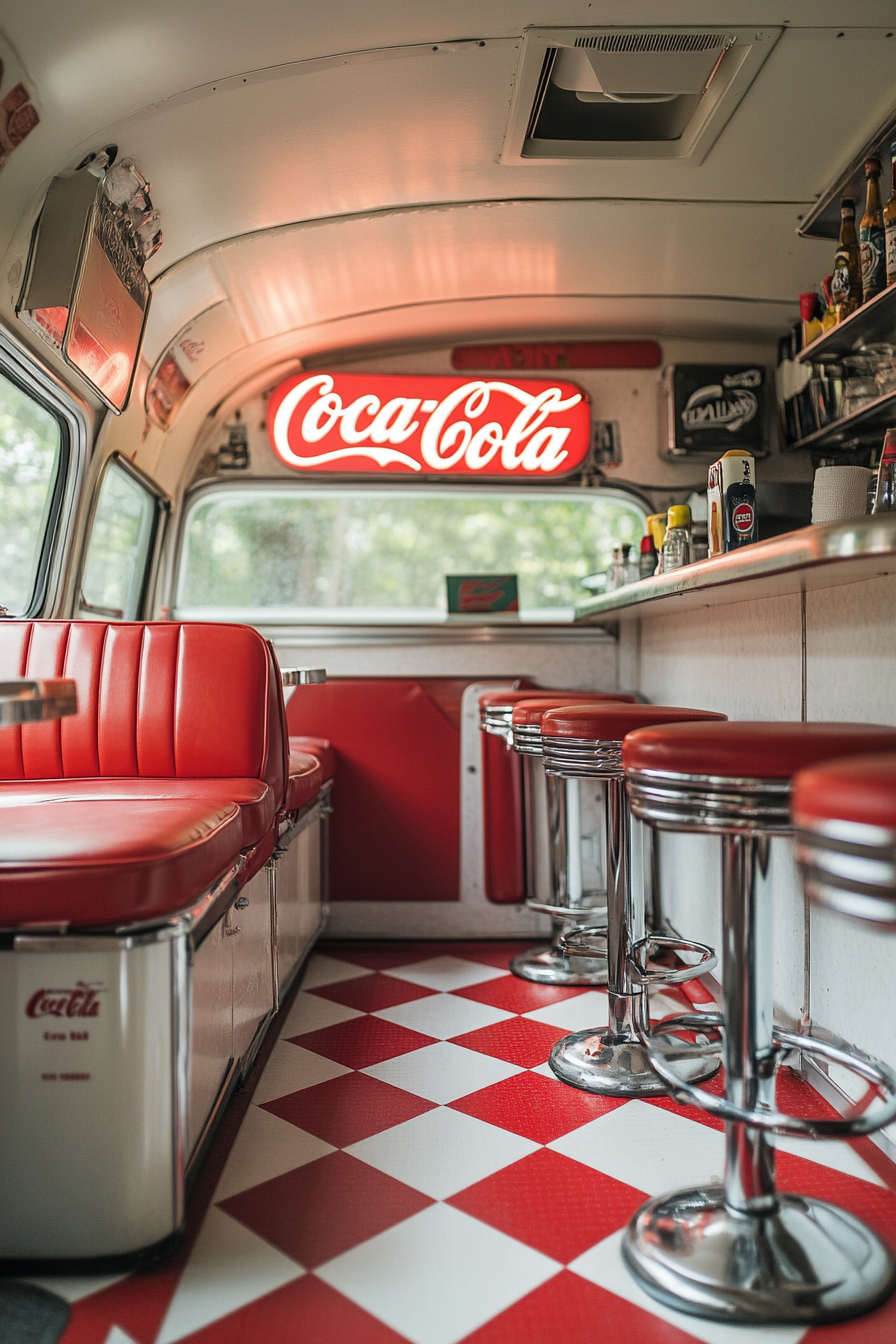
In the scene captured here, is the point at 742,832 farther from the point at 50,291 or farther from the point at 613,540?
the point at 613,540

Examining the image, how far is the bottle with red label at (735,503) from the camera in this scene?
2.14 meters

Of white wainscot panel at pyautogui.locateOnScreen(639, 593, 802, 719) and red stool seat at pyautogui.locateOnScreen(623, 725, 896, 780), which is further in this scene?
white wainscot panel at pyautogui.locateOnScreen(639, 593, 802, 719)

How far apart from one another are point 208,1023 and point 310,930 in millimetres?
1386

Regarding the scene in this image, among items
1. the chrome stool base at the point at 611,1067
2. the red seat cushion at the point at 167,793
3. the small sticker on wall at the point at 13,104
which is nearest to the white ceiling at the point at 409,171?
the small sticker on wall at the point at 13,104

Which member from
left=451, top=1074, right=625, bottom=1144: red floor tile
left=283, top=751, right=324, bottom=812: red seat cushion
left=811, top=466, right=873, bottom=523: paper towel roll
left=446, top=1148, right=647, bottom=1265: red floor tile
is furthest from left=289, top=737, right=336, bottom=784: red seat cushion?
left=811, top=466, right=873, bottom=523: paper towel roll

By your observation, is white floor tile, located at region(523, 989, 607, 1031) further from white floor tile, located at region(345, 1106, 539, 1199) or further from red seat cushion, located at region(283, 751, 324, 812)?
A: red seat cushion, located at region(283, 751, 324, 812)

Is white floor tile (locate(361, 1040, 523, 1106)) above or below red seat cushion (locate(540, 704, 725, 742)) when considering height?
below

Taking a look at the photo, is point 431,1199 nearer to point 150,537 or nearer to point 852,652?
point 852,652

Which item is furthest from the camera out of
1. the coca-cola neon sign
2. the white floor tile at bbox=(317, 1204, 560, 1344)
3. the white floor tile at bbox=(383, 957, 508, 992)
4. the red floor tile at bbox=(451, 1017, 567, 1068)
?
the coca-cola neon sign

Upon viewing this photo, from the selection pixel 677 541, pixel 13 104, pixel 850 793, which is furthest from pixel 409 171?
pixel 850 793

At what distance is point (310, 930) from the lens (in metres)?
3.03

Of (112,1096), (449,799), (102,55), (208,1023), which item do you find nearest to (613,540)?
(449,799)

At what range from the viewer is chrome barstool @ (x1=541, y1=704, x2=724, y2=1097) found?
2.01 metres

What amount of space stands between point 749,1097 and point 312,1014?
1560mm
